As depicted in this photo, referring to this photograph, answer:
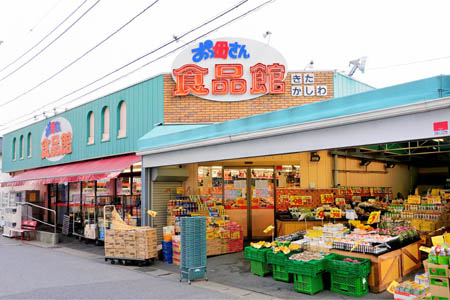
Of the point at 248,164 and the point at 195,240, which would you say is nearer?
the point at 195,240

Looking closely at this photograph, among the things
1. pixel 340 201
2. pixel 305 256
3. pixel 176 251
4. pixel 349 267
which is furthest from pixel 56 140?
pixel 349 267

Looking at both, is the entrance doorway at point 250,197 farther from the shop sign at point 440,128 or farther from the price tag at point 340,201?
the shop sign at point 440,128

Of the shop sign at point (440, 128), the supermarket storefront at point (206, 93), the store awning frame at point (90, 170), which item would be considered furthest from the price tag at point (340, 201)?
the shop sign at point (440, 128)

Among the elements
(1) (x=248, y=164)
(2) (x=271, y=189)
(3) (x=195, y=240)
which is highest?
(1) (x=248, y=164)

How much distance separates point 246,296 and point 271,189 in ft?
23.8

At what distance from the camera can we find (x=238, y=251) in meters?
12.9

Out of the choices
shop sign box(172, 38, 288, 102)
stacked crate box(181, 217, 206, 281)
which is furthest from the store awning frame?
stacked crate box(181, 217, 206, 281)

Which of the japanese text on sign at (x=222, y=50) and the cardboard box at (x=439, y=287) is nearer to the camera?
the cardboard box at (x=439, y=287)

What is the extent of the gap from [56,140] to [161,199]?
443 inches

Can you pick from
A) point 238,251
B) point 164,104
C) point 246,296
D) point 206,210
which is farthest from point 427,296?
point 164,104

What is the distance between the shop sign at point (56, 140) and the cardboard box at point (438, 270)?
17917 mm

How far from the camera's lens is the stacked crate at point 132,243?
36.9 ft

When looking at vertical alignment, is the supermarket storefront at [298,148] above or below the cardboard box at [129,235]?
above

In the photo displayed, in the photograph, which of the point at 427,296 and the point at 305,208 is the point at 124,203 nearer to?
the point at 305,208
